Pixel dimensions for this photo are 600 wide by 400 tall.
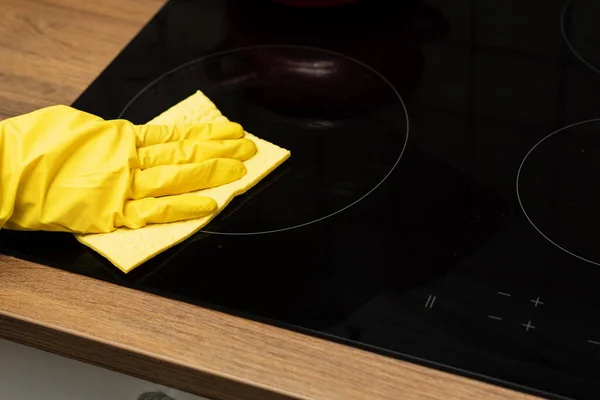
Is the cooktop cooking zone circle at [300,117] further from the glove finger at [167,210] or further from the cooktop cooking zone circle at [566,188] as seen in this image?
the cooktop cooking zone circle at [566,188]

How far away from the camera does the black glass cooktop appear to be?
724 mm

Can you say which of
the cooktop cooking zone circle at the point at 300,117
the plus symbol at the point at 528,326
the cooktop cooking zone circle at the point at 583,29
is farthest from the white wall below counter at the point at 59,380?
the cooktop cooking zone circle at the point at 583,29

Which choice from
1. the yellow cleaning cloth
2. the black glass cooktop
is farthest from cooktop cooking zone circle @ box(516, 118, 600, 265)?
the yellow cleaning cloth

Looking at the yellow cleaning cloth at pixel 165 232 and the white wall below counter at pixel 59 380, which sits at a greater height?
the yellow cleaning cloth at pixel 165 232

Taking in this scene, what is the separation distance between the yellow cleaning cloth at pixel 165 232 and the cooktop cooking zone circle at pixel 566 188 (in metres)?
0.26

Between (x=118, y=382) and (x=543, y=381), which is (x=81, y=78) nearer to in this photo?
(x=118, y=382)

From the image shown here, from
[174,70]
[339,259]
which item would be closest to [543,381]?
[339,259]

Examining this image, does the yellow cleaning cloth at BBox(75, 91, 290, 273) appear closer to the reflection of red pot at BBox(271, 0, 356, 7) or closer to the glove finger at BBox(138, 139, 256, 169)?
the glove finger at BBox(138, 139, 256, 169)

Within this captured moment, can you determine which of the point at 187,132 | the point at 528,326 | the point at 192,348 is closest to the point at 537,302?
the point at 528,326

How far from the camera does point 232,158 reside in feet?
2.91

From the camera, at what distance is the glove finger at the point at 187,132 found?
2.94ft

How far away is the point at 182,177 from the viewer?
85 centimetres

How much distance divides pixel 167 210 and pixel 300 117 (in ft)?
0.70

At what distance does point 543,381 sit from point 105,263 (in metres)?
0.41
